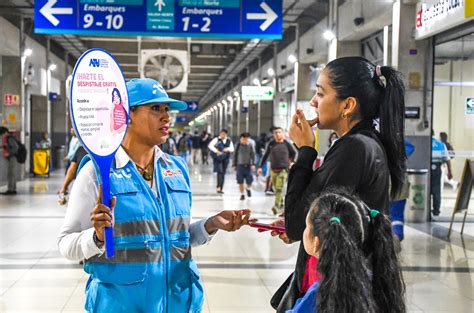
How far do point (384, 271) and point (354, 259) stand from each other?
12 centimetres

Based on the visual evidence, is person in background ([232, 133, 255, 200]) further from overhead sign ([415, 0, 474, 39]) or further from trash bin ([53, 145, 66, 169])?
trash bin ([53, 145, 66, 169])

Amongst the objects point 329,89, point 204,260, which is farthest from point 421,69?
point 329,89

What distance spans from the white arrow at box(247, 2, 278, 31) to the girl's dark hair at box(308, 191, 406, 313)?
33.9 ft

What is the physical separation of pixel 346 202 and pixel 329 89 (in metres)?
0.54

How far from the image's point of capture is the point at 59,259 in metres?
6.86

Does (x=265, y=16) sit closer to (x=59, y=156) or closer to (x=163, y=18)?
(x=163, y=18)

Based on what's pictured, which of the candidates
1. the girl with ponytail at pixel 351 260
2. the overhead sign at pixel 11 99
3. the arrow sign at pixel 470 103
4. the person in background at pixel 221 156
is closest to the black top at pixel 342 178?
the girl with ponytail at pixel 351 260

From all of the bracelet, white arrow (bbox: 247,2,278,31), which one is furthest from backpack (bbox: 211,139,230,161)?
the bracelet

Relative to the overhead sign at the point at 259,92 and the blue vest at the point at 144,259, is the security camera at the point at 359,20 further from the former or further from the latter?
the blue vest at the point at 144,259

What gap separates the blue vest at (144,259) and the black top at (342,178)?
0.42 m

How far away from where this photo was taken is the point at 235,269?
642cm

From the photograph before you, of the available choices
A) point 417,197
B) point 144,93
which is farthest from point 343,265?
point 417,197

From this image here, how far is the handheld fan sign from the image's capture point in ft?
5.65

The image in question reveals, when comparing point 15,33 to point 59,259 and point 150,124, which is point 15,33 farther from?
point 150,124
